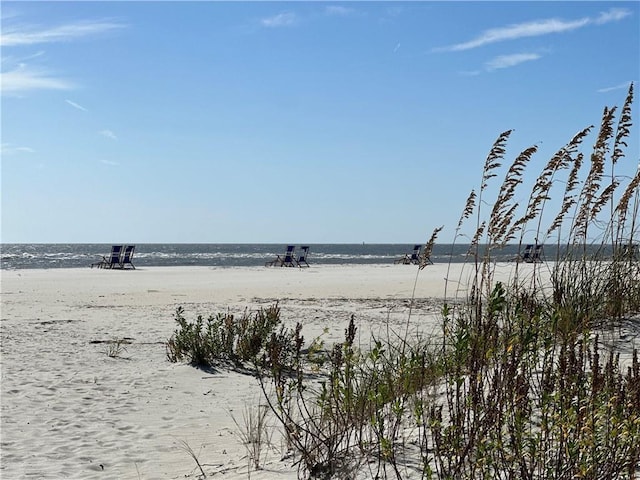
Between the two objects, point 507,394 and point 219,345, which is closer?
point 507,394

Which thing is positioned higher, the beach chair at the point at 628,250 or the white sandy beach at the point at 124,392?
the beach chair at the point at 628,250

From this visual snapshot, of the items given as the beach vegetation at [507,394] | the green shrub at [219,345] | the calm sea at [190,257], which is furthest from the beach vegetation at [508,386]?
the calm sea at [190,257]

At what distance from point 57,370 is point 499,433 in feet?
20.7

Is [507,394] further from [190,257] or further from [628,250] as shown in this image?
[190,257]

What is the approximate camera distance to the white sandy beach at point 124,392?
15.1 feet

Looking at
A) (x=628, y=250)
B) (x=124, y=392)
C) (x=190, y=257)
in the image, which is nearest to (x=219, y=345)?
(x=124, y=392)

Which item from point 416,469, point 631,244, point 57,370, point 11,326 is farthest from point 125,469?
point 11,326

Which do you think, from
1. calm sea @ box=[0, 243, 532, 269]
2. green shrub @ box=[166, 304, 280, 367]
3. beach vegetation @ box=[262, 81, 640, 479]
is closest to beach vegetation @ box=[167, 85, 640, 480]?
beach vegetation @ box=[262, 81, 640, 479]

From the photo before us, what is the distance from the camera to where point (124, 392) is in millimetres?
6793

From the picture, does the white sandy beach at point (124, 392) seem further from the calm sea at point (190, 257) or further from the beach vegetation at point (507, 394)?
the calm sea at point (190, 257)

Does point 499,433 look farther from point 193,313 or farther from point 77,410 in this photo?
point 193,313

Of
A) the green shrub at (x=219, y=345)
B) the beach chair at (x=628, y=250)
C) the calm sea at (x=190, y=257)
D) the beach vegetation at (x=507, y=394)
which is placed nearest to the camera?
the beach vegetation at (x=507, y=394)

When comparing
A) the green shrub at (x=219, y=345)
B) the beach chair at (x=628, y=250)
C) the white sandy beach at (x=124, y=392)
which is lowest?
the white sandy beach at (x=124, y=392)

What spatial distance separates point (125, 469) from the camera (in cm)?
451
